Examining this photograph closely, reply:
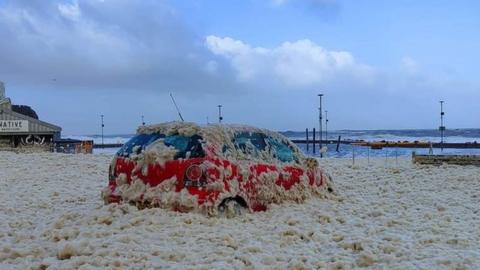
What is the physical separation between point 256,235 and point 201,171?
1.21 meters

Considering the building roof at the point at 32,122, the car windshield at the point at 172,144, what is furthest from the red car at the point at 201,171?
the building roof at the point at 32,122

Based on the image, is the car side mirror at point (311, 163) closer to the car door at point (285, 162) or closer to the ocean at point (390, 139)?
the car door at point (285, 162)

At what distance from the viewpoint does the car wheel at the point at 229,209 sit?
23.5 ft

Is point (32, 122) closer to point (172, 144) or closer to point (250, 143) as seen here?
point (250, 143)

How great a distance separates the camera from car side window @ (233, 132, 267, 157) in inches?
314

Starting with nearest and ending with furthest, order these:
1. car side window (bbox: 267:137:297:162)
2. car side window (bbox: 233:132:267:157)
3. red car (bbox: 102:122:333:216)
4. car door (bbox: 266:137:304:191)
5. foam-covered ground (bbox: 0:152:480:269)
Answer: foam-covered ground (bbox: 0:152:480:269) < red car (bbox: 102:122:333:216) < car side window (bbox: 233:132:267:157) < car door (bbox: 266:137:304:191) < car side window (bbox: 267:137:297:162)

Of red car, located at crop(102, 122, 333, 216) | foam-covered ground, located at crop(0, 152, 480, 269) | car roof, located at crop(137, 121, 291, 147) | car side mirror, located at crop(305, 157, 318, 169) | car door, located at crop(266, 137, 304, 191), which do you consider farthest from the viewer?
car side mirror, located at crop(305, 157, 318, 169)

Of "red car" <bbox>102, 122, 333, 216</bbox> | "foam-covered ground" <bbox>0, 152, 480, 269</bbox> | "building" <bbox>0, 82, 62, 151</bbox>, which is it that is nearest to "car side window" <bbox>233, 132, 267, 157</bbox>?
"red car" <bbox>102, 122, 333, 216</bbox>

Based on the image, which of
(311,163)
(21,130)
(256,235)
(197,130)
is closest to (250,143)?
(197,130)

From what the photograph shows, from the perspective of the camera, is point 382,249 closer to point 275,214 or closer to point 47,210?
point 275,214

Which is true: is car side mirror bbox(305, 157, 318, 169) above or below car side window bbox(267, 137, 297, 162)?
below

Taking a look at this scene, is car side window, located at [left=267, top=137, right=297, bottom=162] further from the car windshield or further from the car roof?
the car windshield

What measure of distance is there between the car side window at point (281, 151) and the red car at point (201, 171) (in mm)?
43

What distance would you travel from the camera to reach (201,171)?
698 cm
